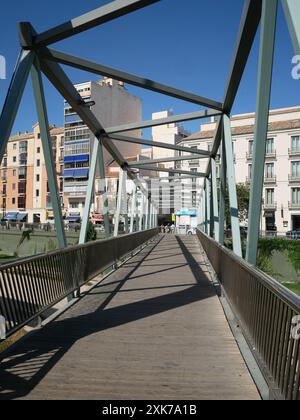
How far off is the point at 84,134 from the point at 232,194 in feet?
197

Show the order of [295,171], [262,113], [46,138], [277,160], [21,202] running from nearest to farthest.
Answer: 1. [262,113]
2. [46,138]
3. [277,160]
4. [295,171]
5. [21,202]

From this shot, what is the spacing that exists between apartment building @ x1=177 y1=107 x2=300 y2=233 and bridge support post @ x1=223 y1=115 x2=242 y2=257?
112ft

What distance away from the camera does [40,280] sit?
17.0ft

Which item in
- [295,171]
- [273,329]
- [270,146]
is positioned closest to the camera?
[273,329]

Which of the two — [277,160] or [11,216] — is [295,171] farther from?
[11,216]

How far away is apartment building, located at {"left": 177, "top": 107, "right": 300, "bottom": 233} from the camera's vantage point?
43719mm

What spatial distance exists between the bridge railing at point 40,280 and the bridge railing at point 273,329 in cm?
221

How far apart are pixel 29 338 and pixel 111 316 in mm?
1366

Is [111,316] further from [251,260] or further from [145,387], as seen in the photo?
→ [145,387]

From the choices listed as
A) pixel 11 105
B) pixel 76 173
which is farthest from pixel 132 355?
pixel 76 173

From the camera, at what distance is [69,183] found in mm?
69750

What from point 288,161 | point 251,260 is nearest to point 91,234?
point 288,161

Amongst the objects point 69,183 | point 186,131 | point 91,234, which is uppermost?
point 186,131

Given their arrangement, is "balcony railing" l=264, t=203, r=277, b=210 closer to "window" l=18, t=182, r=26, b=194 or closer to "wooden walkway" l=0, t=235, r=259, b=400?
"wooden walkway" l=0, t=235, r=259, b=400
